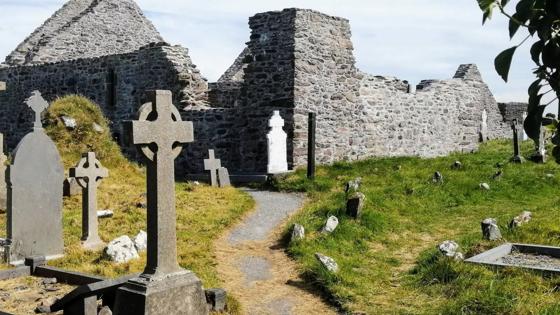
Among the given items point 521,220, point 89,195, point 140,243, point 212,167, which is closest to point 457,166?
point 521,220

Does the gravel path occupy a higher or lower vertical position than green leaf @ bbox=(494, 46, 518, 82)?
lower

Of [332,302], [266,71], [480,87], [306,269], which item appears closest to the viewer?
[332,302]

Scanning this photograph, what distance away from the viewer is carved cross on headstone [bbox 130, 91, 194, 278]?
5949 millimetres

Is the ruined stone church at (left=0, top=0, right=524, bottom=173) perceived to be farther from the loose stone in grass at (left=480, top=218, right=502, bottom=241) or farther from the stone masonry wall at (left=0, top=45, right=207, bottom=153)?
the loose stone in grass at (left=480, top=218, right=502, bottom=241)

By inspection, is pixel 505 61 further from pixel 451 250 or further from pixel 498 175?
pixel 498 175

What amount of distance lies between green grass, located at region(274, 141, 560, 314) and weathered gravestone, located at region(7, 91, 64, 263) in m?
3.51

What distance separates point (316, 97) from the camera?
17.6m

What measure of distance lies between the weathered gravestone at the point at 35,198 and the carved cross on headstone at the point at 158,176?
136 inches

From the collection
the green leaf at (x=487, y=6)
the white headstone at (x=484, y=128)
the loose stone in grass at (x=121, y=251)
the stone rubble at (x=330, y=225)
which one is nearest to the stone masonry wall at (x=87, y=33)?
the white headstone at (x=484, y=128)

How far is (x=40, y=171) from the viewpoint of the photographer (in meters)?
8.91

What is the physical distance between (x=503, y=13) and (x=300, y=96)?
15.2 metres

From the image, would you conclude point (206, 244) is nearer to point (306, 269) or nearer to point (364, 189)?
point (306, 269)

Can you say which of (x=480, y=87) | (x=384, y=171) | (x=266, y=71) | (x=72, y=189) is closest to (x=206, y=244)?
(x=72, y=189)

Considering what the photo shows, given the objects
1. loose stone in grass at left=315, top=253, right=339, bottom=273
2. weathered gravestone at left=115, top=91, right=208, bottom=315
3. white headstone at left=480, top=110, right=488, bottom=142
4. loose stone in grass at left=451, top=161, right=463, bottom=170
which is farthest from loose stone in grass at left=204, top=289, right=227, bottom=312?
white headstone at left=480, top=110, right=488, bottom=142
